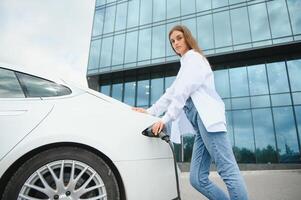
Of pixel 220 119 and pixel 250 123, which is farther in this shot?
pixel 250 123

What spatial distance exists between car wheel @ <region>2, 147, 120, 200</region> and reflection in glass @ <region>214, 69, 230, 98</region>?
47.4ft

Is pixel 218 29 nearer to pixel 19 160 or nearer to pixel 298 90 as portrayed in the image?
pixel 298 90

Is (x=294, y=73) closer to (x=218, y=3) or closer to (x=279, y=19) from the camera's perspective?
(x=279, y=19)

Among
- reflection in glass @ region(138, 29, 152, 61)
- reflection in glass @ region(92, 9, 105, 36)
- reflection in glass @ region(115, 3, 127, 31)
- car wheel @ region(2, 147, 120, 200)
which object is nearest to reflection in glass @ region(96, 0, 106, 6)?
reflection in glass @ region(92, 9, 105, 36)

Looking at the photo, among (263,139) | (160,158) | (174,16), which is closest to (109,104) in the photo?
(160,158)

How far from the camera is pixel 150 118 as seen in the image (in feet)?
6.68

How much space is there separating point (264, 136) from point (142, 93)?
28.0ft

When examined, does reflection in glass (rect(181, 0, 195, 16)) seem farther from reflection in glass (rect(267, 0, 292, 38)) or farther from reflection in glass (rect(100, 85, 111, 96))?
reflection in glass (rect(100, 85, 111, 96))

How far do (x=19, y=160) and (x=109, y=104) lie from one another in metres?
0.74

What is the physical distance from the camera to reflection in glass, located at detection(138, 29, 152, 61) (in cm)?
1686

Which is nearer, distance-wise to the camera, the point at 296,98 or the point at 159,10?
the point at 296,98

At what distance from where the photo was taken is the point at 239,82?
15258 millimetres

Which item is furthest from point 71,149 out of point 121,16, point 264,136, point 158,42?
point 121,16

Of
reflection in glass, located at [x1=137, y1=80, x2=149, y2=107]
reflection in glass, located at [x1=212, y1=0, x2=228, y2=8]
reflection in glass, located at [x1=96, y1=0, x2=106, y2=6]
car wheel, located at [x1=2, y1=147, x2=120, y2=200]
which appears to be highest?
reflection in glass, located at [x1=96, y1=0, x2=106, y2=6]
